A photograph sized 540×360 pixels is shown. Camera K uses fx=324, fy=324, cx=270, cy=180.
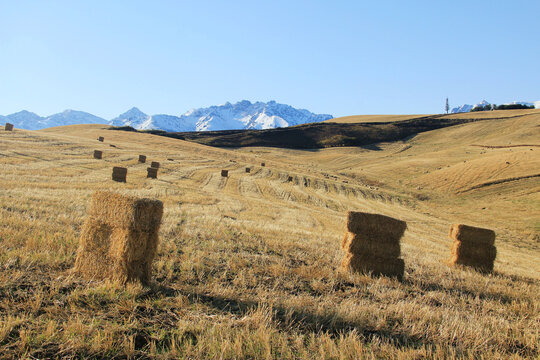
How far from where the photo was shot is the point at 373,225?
314 inches

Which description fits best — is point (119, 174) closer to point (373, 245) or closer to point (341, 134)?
point (373, 245)

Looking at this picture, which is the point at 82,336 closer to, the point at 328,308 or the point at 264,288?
the point at 264,288

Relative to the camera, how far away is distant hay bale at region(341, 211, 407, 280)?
773 centimetres

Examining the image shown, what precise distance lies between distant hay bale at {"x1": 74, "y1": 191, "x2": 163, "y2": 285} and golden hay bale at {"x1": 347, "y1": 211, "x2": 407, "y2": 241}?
4.72 meters

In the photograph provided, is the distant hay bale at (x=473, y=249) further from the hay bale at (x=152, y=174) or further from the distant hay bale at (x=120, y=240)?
the hay bale at (x=152, y=174)

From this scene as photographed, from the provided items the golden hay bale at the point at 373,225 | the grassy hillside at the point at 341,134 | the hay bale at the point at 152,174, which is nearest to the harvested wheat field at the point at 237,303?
the golden hay bale at the point at 373,225

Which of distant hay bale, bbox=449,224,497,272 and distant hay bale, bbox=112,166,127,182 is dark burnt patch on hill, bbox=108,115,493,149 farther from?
distant hay bale, bbox=449,224,497,272

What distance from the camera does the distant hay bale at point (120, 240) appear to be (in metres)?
5.14

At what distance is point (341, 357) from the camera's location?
345cm

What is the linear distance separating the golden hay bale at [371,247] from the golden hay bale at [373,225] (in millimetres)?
113

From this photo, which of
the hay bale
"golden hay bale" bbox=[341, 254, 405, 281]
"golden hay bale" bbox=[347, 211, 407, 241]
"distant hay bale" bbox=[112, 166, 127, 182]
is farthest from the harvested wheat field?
the hay bale

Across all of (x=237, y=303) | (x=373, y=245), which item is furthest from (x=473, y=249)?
(x=237, y=303)

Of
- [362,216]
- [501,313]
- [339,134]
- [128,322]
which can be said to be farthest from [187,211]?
[339,134]

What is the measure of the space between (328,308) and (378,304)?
1072mm
